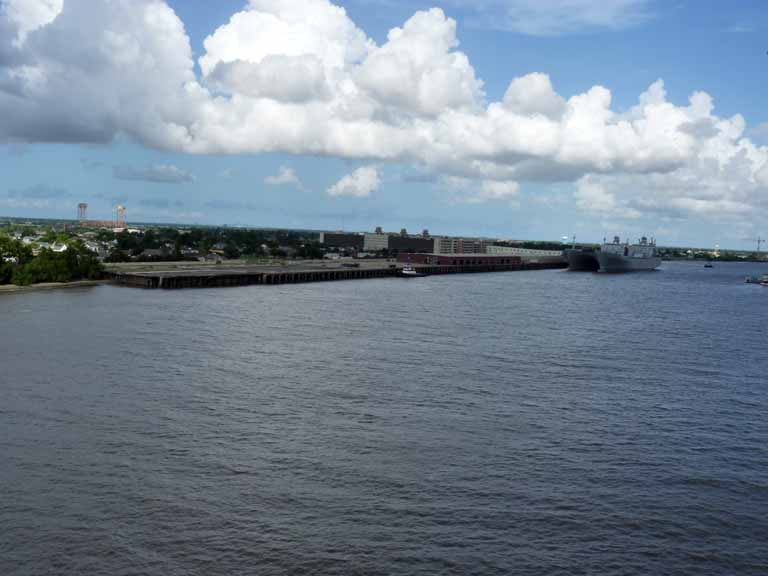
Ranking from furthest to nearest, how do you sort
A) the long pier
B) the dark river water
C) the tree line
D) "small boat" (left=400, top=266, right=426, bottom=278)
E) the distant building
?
the distant building, "small boat" (left=400, top=266, right=426, bottom=278), the long pier, the tree line, the dark river water

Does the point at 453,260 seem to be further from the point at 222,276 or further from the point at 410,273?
the point at 222,276

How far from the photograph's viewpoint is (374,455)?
25.7 metres

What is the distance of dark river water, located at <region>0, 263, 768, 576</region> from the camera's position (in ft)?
62.8

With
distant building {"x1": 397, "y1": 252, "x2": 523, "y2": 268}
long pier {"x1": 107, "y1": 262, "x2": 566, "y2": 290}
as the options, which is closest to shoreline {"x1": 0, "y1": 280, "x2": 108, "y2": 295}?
long pier {"x1": 107, "y1": 262, "x2": 566, "y2": 290}

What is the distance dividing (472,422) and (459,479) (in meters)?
6.48

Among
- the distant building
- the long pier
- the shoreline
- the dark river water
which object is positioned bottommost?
the dark river water

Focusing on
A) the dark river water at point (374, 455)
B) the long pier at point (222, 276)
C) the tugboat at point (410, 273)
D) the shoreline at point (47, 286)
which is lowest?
the dark river water at point (374, 455)

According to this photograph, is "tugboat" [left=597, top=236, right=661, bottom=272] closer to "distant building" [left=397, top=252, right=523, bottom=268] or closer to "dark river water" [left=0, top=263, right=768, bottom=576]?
"distant building" [left=397, top=252, right=523, bottom=268]

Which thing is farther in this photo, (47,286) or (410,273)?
(410,273)

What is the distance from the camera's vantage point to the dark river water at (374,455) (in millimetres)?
19156

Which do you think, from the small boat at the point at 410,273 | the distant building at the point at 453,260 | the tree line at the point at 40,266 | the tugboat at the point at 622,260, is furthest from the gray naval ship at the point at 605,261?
the tree line at the point at 40,266

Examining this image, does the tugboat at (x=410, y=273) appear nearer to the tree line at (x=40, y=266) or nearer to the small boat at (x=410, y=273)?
the small boat at (x=410, y=273)

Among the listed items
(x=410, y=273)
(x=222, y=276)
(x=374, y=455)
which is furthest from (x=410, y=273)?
(x=374, y=455)

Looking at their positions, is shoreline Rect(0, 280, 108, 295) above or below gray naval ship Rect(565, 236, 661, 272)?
below
